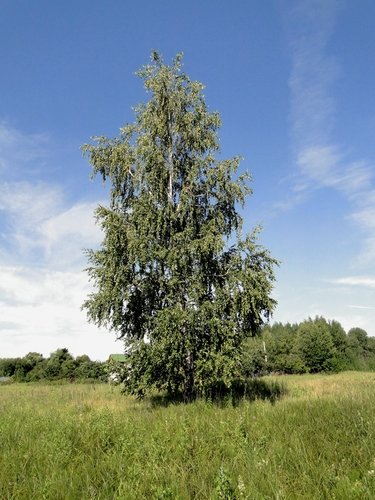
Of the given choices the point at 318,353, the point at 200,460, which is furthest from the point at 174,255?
the point at 318,353

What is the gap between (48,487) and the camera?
222 inches

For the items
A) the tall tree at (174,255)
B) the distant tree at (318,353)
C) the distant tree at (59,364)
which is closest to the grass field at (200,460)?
the tall tree at (174,255)

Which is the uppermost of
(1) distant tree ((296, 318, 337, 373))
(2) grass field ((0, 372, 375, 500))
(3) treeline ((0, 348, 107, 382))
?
(1) distant tree ((296, 318, 337, 373))

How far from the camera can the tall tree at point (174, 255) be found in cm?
1517

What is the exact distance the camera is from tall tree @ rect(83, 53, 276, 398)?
15172mm

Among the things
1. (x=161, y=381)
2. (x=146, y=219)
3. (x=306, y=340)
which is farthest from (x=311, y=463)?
(x=306, y=340)

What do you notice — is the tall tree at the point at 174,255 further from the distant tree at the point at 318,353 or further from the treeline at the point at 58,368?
the distant tree at the point at 318,353

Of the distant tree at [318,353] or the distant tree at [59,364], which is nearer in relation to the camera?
the distant tree at [59,364]

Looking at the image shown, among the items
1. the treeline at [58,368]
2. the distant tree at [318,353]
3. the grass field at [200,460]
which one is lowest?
the grass field at [200,460]

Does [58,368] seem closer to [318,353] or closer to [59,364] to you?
[59,364]

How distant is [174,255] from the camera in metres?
15.5

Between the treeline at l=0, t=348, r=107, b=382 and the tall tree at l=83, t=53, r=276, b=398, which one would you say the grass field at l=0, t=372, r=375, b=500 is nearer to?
the tall tree at l=83, t=53, r=276, b=398

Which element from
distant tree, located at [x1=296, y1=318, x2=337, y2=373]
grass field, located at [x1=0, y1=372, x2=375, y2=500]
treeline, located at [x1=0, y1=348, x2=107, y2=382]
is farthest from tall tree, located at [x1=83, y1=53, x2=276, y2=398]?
distant tree, located at [x1=296, y1=318, x2=337, y2=373]

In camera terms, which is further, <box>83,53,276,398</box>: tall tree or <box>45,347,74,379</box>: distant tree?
<box>45,347,74,379</box>: distant tree
